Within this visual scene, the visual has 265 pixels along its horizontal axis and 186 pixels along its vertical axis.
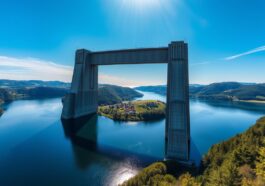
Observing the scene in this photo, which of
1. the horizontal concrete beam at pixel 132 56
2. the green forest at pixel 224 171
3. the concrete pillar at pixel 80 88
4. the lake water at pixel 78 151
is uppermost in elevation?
the horizontal concrete beam at pixel 132 56

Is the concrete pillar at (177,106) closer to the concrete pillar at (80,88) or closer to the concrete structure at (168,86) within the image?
the concrete structure at (168,86)

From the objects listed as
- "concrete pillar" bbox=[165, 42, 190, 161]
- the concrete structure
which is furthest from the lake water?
the concrete structure

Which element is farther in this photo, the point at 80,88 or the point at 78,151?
the point at 80,88

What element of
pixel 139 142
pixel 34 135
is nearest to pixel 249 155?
pixel 139 142

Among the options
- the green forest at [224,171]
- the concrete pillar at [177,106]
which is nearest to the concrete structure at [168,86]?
the concrete pillar at [177,106]

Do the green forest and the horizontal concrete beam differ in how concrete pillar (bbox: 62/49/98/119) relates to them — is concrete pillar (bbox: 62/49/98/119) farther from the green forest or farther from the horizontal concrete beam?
the green forest

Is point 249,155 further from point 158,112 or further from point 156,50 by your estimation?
point 158,112

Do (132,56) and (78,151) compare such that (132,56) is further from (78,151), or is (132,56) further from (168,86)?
(78,151)

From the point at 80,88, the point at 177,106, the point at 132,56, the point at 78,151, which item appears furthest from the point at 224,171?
the point at 80,88
